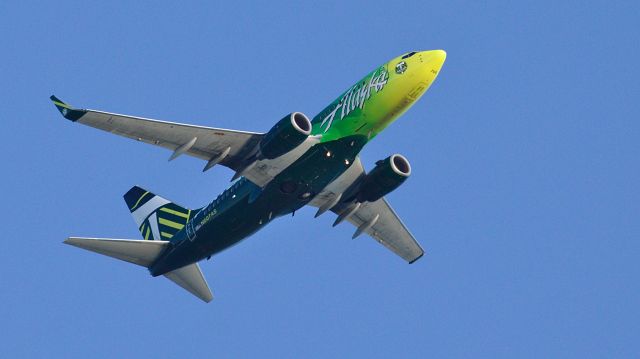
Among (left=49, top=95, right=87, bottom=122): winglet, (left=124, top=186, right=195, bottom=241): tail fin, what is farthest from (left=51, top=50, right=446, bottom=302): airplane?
(left=124, top=186, right=195, bottom=241): tail fin

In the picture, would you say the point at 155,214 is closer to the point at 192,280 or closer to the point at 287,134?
the point at 192,280

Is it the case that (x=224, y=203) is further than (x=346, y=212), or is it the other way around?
(x=346, y=212)

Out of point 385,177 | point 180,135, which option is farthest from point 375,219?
point 180,135

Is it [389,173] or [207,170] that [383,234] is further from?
[207,170]

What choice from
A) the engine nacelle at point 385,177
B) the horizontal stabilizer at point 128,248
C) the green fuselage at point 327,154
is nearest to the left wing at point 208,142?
the green fuselage at point 327,154

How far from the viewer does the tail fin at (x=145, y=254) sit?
5884 centimetres

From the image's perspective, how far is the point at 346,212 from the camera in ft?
207

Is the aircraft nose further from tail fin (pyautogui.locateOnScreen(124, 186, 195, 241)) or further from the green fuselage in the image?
tail fin (pyautogui.locateOnScreen(124, 186, 195, 241))

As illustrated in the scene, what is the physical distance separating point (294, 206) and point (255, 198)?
212cm

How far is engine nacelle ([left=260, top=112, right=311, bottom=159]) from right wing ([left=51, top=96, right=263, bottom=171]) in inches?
71.2

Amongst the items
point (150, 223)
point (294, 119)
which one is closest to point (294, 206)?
point (294, 119)

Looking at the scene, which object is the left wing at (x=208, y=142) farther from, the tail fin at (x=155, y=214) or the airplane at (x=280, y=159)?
the tail fin at (x=155, y=214)

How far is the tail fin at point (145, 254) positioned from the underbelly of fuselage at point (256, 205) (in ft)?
1.96

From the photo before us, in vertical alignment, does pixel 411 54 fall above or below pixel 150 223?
above
